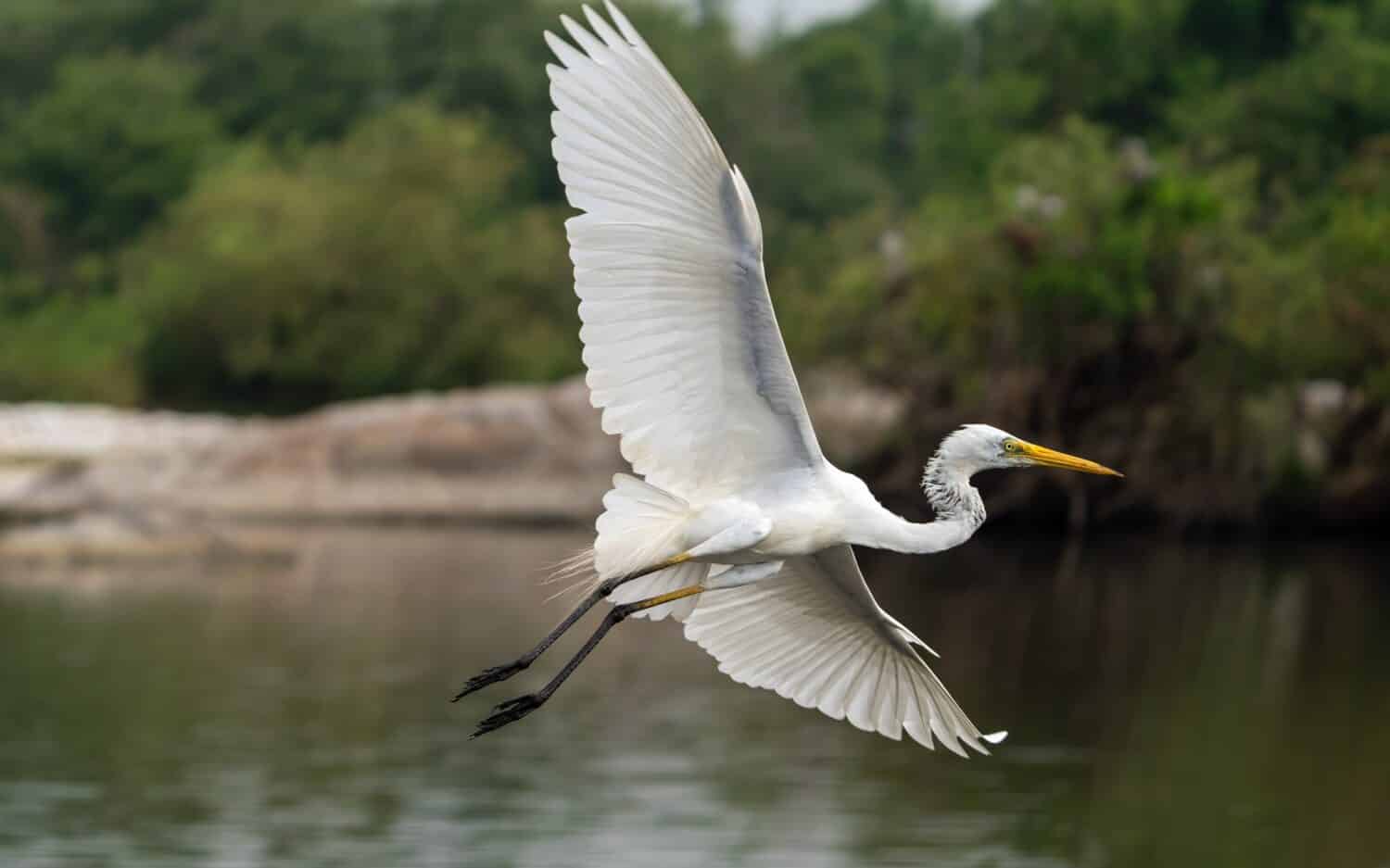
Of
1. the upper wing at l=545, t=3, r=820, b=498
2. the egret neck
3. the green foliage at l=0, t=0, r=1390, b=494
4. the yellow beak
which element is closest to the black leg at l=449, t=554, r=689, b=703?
the upper wing at l=545, t=3, r=820, b=498

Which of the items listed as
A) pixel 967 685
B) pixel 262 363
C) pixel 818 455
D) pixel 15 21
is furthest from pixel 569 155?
pixel 15 21

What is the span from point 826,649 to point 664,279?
1.70 metres

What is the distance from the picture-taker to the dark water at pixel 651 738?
483 inches

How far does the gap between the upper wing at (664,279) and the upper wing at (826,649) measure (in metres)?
0.71

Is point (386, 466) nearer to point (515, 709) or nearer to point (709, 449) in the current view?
point (515, 709)

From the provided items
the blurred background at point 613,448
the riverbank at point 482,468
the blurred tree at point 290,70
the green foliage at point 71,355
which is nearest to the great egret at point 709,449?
the blurred background at point 613,448

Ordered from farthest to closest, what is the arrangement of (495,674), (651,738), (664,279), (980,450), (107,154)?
(107,154), (651,738), (980,450), (495,674), (664,279)

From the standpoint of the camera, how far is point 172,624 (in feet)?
66.6

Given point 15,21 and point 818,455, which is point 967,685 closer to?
point 818,455

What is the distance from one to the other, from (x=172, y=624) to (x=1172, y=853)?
10661mm

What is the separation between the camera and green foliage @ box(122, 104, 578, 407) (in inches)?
1451

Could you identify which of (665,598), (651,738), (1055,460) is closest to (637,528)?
(665,598)

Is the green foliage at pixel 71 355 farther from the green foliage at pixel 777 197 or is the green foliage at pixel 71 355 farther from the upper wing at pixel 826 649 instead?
the upper wing at pixel 826 649

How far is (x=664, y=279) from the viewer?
6.53 meters
